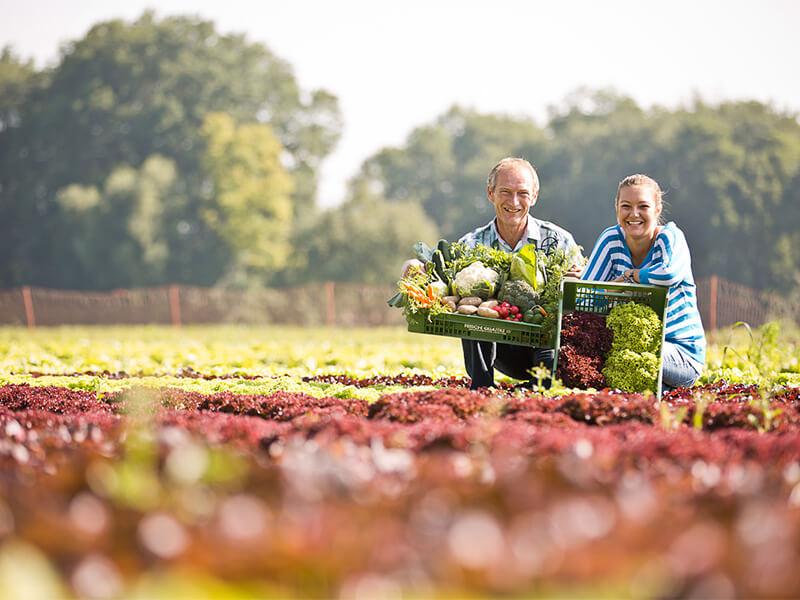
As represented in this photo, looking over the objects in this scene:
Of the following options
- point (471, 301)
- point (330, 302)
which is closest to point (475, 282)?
point (471, 301)

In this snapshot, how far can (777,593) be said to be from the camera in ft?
5.63

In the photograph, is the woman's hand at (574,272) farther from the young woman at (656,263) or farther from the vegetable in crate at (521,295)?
the vegetable in crate at (521,295)

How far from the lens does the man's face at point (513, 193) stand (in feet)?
21.8

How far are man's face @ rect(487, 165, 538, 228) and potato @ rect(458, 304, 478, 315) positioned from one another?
835 millimetres

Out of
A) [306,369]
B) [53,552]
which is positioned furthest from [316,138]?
[53,552]

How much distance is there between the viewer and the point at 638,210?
19.7ft

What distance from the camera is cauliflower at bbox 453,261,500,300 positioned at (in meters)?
6.43

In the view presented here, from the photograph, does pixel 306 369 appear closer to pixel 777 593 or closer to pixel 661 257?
pixel 661 257

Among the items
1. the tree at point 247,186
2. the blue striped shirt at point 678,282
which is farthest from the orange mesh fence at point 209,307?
the blue striped shirt at point 678,282

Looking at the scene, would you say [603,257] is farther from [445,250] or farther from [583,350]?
[445,250]

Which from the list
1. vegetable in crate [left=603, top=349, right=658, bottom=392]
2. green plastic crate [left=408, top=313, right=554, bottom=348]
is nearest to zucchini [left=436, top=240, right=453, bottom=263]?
green plastic crate [left=408, top=313, right=554, bottom=348]

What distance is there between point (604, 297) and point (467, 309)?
93cm

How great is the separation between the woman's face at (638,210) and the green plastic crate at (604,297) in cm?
43

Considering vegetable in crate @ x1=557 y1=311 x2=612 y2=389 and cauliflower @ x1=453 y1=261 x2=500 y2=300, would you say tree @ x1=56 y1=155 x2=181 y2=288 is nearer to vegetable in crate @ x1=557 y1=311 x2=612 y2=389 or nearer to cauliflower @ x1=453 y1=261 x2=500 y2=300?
cauliflower @ x1=453 y1=261 x2=500 y2=300
